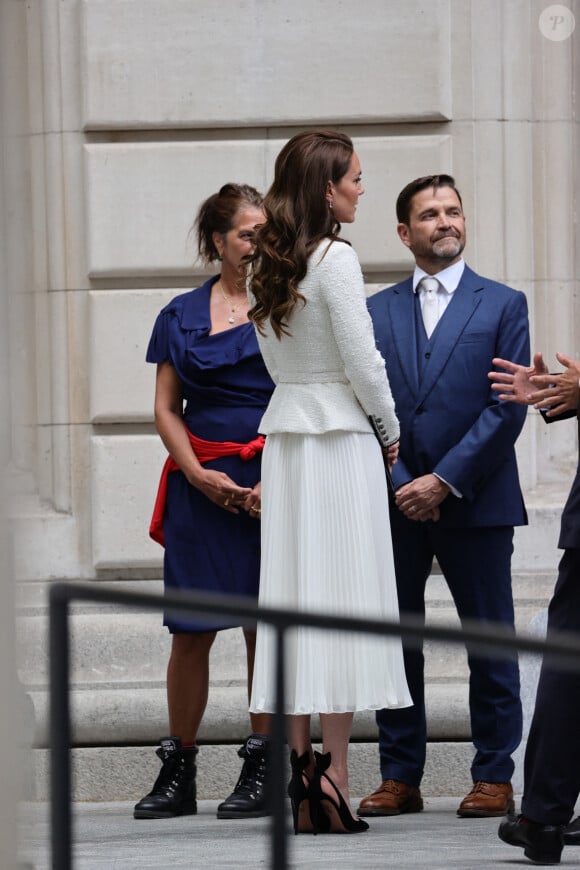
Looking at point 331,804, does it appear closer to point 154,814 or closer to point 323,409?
point 154,814

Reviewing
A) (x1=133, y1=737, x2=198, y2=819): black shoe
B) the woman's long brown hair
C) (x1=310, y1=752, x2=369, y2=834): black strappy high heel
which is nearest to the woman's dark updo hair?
the woman's long brown hair

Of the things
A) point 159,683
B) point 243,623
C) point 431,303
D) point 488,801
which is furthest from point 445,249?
point 243,623

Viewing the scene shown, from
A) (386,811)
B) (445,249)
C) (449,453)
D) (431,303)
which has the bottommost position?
(386,811)

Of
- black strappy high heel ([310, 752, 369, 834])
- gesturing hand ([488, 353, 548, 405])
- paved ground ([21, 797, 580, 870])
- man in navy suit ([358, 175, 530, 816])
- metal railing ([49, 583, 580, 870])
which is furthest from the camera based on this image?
man in navy suit ([358, 175, 530, 816])

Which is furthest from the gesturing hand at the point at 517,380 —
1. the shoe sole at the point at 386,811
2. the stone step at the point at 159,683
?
the shoe sole at the point at 386,811

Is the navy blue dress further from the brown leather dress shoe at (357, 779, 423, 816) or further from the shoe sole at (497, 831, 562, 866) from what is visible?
the shoe sole at (497, 831, 562, 866)

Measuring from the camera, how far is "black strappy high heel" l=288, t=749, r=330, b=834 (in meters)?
2.87

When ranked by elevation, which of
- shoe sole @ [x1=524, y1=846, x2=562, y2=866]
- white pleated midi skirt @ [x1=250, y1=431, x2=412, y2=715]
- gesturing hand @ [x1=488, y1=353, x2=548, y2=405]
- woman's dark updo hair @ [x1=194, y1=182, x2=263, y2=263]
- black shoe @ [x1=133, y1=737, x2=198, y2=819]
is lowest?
black shoe @ [x1=133, y1=737, x2=198, y2=819]

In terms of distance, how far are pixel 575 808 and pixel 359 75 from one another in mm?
3804

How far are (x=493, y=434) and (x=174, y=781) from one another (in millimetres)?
1319

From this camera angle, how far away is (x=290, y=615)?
2162 millimetres

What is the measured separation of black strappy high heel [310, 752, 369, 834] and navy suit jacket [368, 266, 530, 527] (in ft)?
2.86

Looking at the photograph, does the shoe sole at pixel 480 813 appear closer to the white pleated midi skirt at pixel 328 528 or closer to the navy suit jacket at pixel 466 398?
the white pleated midi skirt at pixel 328 528

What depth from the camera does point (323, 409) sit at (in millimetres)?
4270
